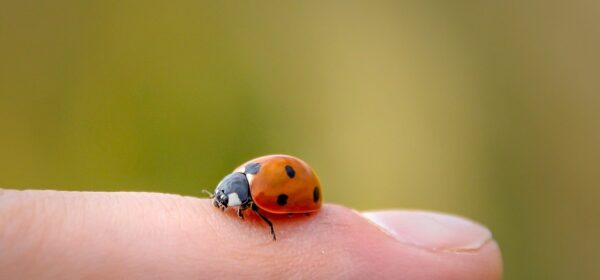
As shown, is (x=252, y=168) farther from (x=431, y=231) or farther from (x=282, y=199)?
(x=431, y=231)

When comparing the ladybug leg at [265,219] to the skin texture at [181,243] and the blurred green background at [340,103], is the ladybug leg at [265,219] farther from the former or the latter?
the blurred green background at [340,103]

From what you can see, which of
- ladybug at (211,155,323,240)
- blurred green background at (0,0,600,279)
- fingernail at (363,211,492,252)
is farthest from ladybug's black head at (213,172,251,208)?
blurred green background at (0,0,600,279)

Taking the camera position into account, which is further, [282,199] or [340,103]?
[340,103]

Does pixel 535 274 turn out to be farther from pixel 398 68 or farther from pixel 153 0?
pixel 153 0

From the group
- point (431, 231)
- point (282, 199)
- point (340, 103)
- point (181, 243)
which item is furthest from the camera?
point (340, 103)

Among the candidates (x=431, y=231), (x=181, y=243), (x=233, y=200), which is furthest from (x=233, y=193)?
(x=431, y=231)

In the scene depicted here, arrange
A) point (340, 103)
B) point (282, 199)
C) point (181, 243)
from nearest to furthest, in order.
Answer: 1. point (181, 243)
2. point (282, 199)
3. point (340, 103)
